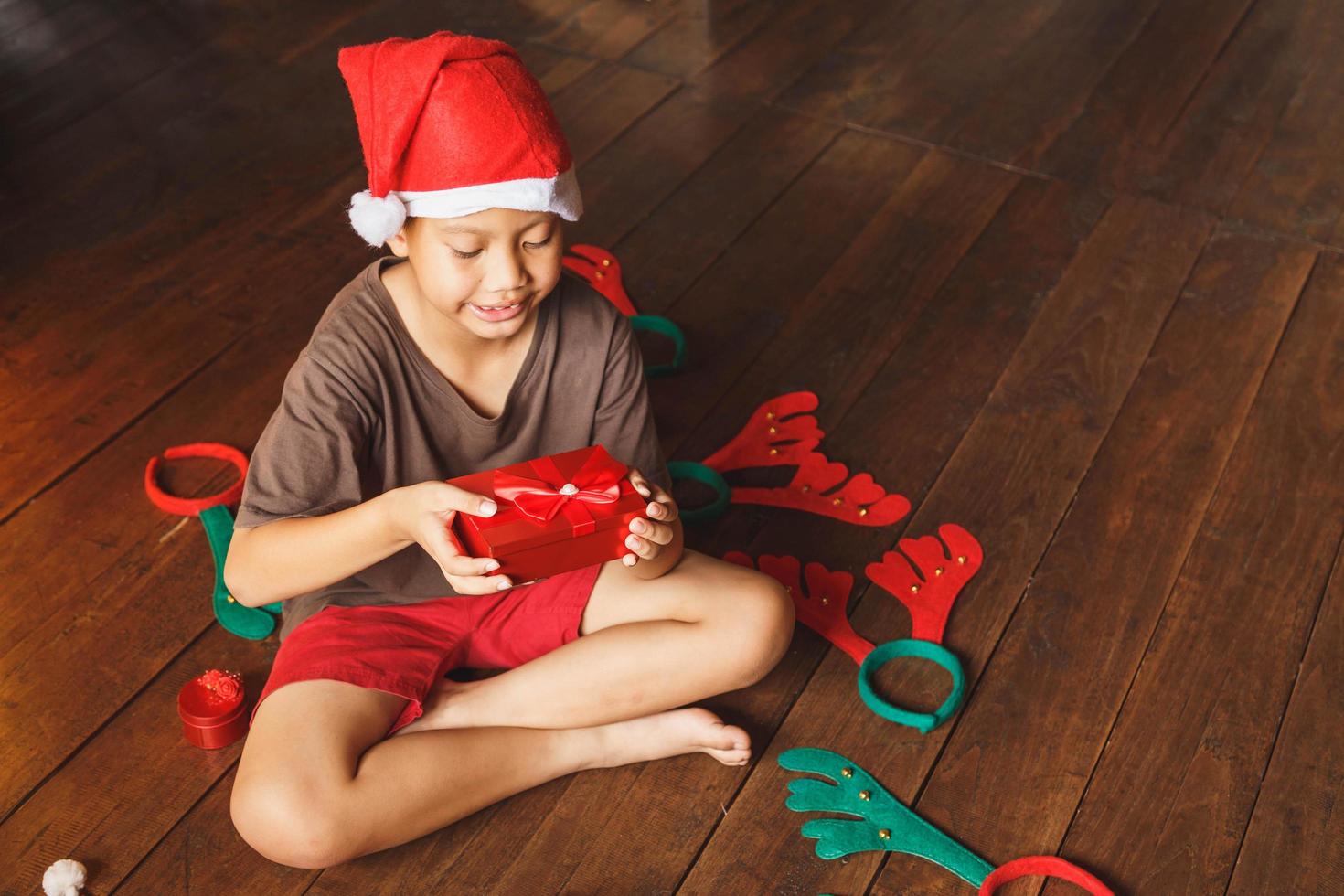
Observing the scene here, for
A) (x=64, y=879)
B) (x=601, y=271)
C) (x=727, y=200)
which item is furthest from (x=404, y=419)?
(x=727, y=200)

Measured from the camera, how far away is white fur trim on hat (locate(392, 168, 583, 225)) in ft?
3.46

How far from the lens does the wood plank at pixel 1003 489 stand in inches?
48.3

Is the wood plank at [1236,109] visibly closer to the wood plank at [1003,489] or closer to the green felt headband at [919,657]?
the wood plank at [1003,489]

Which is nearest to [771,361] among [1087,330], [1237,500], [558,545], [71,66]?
[1087,330]

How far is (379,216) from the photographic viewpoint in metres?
1.06

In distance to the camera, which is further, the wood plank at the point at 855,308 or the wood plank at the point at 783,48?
the wood plank at the point at 783,48

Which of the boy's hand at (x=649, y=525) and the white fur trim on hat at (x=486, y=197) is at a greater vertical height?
the white fur trim on hat at (x=486, y=197)

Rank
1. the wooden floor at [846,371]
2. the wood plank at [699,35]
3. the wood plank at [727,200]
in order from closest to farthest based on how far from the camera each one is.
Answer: the wooden floor at [846,371] → the wood plank at [727,200] → the wood plank at [699,35]

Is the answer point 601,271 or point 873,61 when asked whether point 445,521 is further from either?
point 873,61

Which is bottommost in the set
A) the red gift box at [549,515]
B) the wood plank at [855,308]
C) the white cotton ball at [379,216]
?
the wood plank at [855,308]

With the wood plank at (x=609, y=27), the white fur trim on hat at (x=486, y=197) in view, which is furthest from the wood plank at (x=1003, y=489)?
the wood plank at (x=609, y=27)

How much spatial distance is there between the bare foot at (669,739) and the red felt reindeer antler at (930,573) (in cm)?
26

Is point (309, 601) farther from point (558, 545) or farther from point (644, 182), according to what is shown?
Answer: point (644, 182)

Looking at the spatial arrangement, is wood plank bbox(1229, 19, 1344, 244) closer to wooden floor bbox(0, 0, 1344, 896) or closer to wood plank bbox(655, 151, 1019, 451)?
wooden floor bbox(0, 0, 1344, 896)
